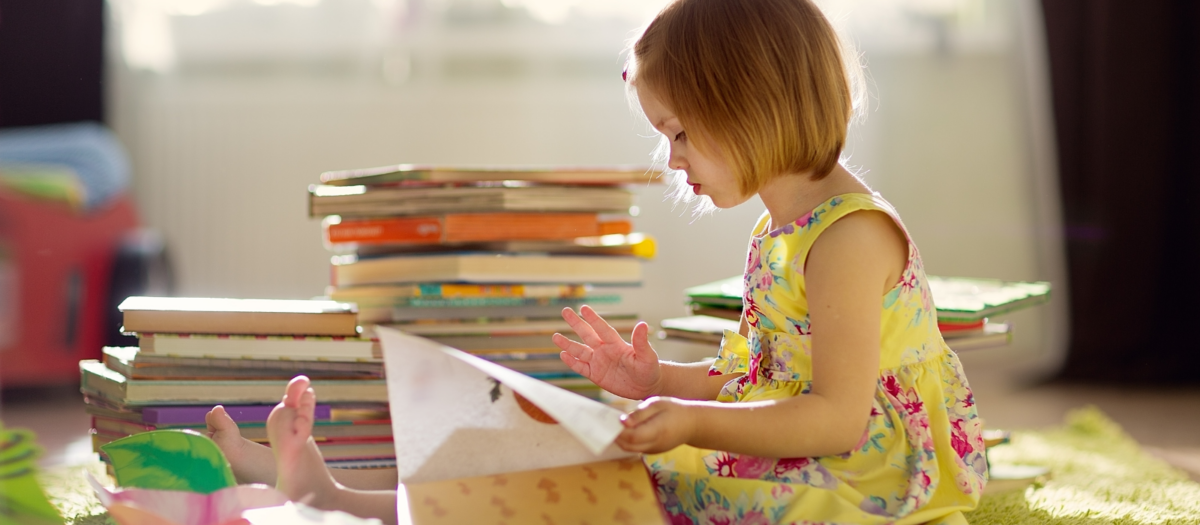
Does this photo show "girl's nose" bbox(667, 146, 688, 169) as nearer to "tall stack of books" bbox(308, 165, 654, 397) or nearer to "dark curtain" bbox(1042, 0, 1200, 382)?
"tall stack of books" bbox(308, 165, 654, 397)

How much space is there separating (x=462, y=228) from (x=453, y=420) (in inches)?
16.6

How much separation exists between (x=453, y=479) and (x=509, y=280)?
0.45 meters

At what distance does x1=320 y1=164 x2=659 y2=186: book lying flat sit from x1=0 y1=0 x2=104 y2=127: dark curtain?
1388mm

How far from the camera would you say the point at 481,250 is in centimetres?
116

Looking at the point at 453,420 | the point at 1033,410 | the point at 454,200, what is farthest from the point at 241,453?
the point at 1033,410

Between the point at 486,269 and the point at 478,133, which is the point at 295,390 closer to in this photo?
Result: the point at 486,269

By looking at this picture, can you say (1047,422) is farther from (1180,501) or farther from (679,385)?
(679,385)

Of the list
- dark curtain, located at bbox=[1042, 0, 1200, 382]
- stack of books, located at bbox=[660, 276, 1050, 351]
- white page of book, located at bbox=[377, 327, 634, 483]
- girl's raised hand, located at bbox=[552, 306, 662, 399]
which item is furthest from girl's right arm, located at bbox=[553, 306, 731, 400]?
dark curtain, located at bbox=[1042, 0, 1200, 382]

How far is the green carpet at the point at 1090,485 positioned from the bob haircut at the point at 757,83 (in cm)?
47

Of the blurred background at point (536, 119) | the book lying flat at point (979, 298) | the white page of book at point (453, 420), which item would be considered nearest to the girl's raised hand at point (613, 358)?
the white page of book at point (453, 420)

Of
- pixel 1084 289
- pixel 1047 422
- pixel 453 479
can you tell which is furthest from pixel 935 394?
pixel 1084 289

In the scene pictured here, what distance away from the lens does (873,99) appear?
7.75 ft

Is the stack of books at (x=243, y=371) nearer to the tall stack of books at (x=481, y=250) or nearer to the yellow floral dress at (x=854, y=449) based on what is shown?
the tall stack of books at (x=481, y=250)

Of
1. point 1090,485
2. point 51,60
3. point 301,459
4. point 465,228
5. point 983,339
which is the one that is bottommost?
point 1090,485
